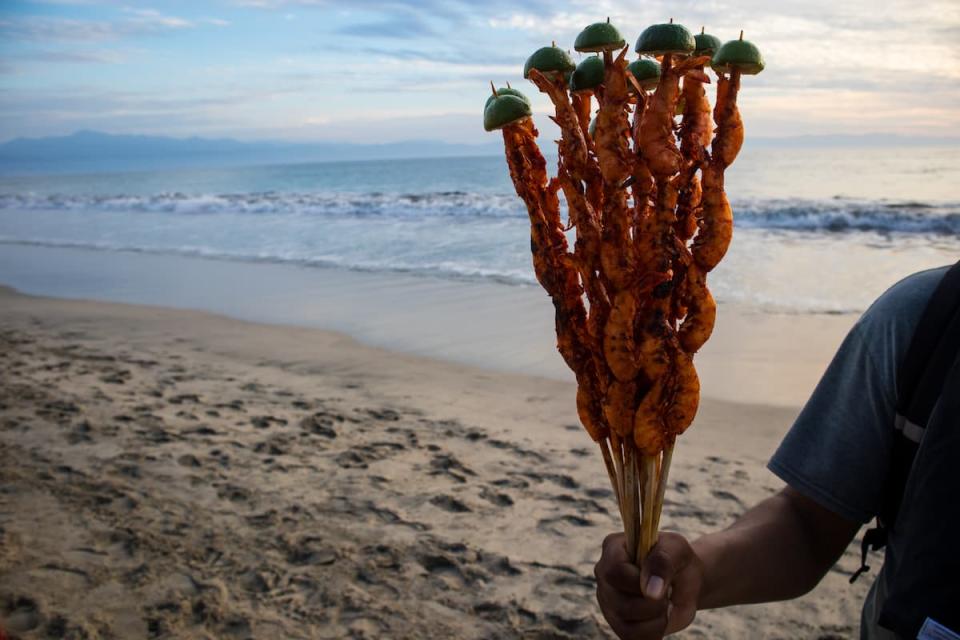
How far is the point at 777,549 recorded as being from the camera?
1.58 meters

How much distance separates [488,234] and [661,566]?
15.8 m

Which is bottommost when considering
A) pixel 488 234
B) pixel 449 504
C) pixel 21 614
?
pixel 21 614

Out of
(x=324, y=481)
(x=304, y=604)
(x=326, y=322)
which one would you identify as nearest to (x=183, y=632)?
(x=304, y=604)

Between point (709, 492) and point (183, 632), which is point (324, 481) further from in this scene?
point (709, 492)

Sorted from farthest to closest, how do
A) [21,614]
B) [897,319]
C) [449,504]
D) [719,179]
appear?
[449,504]
[21,614]
[897,319]
[719,179]

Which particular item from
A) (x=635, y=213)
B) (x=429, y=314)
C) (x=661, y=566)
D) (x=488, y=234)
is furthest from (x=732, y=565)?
(x=488, y=234)

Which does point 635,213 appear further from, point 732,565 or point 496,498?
point 496,498

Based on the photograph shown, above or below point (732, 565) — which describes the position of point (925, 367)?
above

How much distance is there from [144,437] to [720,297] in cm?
685

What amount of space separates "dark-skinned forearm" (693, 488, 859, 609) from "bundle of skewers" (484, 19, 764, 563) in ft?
1.39

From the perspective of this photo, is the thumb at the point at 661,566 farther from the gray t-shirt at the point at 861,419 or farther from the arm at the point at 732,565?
the gray t-shirt at the point at 861,419

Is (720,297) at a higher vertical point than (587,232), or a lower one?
lower

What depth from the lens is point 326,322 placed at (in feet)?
29.6

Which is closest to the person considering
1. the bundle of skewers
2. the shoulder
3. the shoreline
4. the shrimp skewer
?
the shoulder
